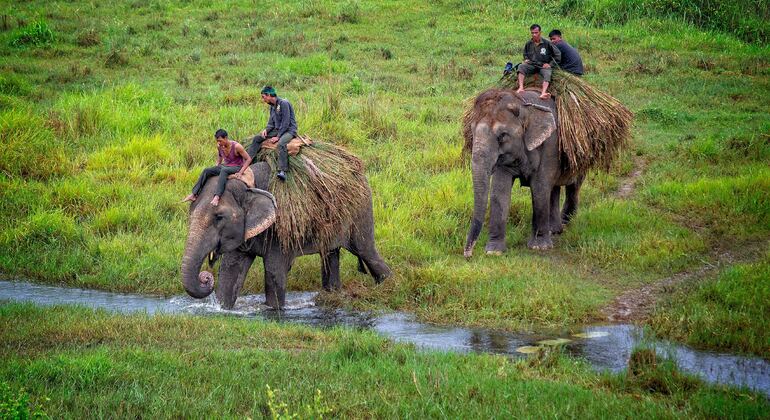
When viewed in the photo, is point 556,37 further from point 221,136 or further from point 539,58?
point 221,136

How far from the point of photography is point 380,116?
17375 millimetres

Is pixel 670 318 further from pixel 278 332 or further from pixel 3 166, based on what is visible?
pixel 3 166

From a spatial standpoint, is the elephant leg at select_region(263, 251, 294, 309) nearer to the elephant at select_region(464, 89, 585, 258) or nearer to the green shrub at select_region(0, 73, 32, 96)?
the elephant at select_region(464, 89, 585, 258)

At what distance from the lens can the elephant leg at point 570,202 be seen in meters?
14.4

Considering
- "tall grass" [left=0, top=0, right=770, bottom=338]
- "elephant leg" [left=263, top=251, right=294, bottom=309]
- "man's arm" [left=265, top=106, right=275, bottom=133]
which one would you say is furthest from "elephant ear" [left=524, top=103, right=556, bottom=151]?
"elephant leg" [left=263, top=251, right=294, bottom=309]

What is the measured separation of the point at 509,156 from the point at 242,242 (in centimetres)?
406

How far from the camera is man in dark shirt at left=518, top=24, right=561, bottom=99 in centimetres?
1338

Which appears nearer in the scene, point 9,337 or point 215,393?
point 215,393

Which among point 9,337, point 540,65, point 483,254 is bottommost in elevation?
point 483,254

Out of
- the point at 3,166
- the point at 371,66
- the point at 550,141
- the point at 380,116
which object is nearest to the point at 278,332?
the point at 550,141

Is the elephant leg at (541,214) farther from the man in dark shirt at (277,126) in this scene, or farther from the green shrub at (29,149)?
the green shrub at (29,149)

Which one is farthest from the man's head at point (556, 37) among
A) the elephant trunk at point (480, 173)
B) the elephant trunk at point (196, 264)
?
the elephant trunk at point (196, 264)

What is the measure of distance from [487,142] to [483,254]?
1462 mm

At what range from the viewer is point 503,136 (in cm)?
1297
